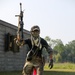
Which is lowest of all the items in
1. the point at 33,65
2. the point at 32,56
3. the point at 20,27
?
the point at 33,65

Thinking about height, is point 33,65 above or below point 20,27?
below

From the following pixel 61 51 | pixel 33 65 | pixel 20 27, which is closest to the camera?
pixel 33 65

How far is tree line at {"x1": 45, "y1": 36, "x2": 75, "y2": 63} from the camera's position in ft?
245

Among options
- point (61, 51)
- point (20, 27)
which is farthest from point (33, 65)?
point (61, 51)

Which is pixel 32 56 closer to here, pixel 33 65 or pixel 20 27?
pixel 33 65

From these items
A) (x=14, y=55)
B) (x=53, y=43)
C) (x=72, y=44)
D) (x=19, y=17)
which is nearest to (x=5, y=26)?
(x=14, y=55)

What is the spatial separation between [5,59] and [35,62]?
14.6m

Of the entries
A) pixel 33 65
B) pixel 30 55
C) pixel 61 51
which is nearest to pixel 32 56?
pixel 30 55

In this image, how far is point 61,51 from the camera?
78.1 m

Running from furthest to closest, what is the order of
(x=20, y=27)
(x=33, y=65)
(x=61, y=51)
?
(x=61, y=51) → (x=20, y=27) → (x=33, y=65)

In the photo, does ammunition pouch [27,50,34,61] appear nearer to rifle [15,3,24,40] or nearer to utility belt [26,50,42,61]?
utility belt [26,50,42,61]

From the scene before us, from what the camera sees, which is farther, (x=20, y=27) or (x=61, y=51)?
(x=61, y=51)

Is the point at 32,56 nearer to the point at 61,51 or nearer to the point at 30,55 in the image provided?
the point at 30,55

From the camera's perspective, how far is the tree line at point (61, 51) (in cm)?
7475
